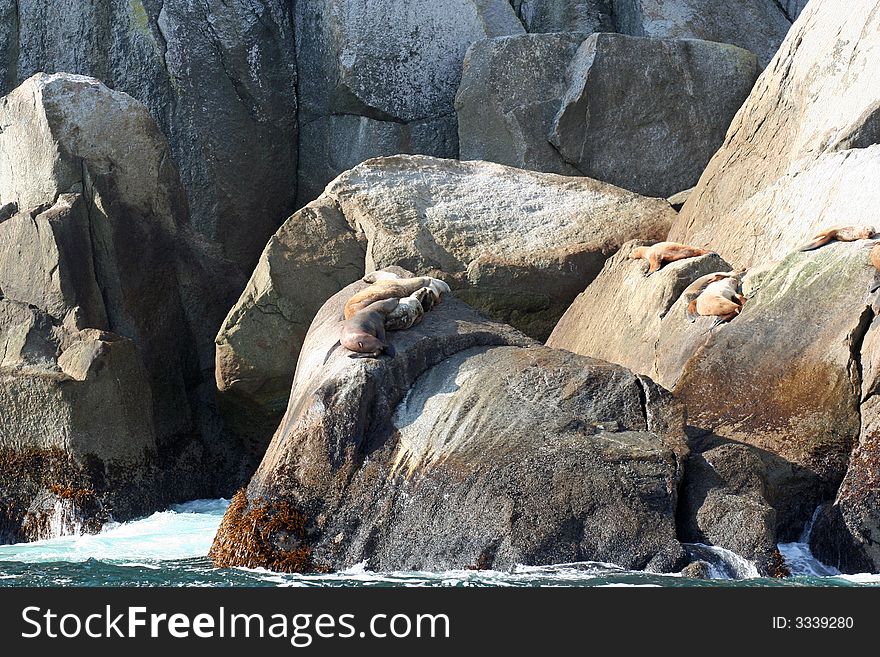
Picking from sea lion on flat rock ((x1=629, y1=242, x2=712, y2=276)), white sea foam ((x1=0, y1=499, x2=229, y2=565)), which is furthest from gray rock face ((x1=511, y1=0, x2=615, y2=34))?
white sea foam ((x1=0, y1=499, x2=229, y2=565))

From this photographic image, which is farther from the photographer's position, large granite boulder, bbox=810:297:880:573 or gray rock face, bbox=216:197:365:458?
gray rock face, bbox=216:197:365:458

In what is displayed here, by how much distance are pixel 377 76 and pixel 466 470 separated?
34.9ft

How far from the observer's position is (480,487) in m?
7.75

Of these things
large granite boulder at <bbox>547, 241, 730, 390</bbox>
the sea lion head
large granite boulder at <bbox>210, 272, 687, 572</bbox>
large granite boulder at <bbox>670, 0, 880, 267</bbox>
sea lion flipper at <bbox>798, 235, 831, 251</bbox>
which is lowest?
large granite boulder at <bbox>210, 272, 687, 572</bbox>

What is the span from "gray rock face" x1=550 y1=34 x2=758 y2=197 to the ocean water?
Answer: 830 cm

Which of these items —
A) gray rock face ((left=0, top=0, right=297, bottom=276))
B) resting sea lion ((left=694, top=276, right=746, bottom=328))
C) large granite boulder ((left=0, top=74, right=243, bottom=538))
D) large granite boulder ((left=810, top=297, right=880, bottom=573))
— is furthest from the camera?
gray rock face ((left=0, top=0, right=297, bottom=276))

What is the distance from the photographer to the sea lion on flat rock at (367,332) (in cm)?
860

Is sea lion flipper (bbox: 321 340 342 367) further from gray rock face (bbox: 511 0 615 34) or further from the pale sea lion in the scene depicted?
gray rock face (bbox: 511 0 615 34)

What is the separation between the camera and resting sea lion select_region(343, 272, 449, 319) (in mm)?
9773

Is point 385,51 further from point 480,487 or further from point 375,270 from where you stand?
point 480,487

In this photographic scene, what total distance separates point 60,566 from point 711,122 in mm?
10586

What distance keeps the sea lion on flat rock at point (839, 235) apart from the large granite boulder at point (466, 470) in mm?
2496

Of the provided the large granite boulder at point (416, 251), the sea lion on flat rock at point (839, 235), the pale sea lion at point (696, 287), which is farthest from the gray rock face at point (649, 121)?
the sea lion on flat rock at point (839, 235)

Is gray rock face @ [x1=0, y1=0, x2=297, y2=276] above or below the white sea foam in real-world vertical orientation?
above
